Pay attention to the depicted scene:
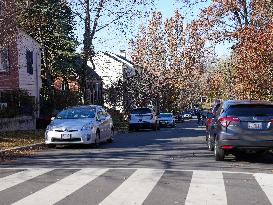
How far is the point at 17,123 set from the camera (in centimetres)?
2550

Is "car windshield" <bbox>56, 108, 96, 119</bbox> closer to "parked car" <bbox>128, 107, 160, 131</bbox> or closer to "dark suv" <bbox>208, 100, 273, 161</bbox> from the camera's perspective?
"dark suv" <bbox>208, 100, 273, 161</bbox>

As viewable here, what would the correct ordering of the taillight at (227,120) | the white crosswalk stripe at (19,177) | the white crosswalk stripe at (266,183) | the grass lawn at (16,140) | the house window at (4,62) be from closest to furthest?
the white crosswalk stripe at (266,183)
the white crosswalk stripe at (19,177)
the taillight at (227,120)
the grass lawn at (16,140)
the house window at (4,62)

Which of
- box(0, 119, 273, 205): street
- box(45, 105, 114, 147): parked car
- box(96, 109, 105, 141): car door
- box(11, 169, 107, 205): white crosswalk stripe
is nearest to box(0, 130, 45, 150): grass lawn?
box(45, 105, 114, 147): parked car

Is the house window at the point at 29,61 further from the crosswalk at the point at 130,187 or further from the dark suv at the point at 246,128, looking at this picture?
the crosswalk at the point at 130,187

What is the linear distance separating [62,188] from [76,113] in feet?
33.4

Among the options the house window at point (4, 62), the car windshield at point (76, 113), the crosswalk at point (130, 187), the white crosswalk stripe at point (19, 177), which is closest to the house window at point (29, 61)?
the house window at point (4, 62)

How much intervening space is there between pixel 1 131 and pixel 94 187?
47.6 feet

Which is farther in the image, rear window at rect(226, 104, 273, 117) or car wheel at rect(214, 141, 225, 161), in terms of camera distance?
car wheel at rect(214, 141, 225, 161)

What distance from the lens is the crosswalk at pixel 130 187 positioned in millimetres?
7953

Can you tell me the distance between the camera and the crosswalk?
795 centimetres

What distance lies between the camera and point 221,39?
1490 inches

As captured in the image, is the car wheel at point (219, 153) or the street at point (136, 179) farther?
the car wheel at point (219, 153)

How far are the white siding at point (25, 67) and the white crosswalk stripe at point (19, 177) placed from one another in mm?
21329

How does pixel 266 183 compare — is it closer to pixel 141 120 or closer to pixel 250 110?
pixel 250 110
